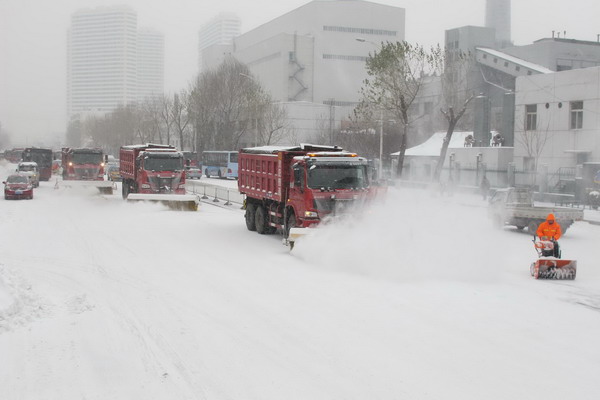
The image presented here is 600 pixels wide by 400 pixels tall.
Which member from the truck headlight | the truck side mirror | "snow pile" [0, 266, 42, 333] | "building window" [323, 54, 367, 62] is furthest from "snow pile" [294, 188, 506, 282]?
"building window" [323, 54, 367, 62]

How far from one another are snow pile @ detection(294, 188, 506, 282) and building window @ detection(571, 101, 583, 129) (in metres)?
31.0

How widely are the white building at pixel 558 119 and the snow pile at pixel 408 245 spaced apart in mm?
29994

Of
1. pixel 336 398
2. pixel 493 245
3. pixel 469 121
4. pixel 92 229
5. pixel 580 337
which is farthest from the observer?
pixel 469 121

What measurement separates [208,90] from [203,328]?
71.4 m

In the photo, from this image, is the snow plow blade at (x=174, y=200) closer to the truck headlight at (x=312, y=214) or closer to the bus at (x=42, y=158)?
the truck headlight at (x=312, y=214)

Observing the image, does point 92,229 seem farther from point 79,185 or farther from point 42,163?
point 42,163

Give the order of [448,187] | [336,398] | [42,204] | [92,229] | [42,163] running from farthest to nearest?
1. [42,163]
2. [448,187]
3. [42,204]
4. [92,229]
5. [336,398]

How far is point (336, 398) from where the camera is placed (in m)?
7.64

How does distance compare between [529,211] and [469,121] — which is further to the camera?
[469,121]

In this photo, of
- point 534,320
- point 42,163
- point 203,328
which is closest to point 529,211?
point 534,320

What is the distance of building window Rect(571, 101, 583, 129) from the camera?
152ft

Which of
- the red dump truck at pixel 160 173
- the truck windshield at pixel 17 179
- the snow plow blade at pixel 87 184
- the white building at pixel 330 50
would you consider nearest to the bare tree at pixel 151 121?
the white building at pixel 330 50

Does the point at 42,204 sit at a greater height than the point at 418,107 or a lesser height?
lesser

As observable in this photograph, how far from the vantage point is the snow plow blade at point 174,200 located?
31.8 m
